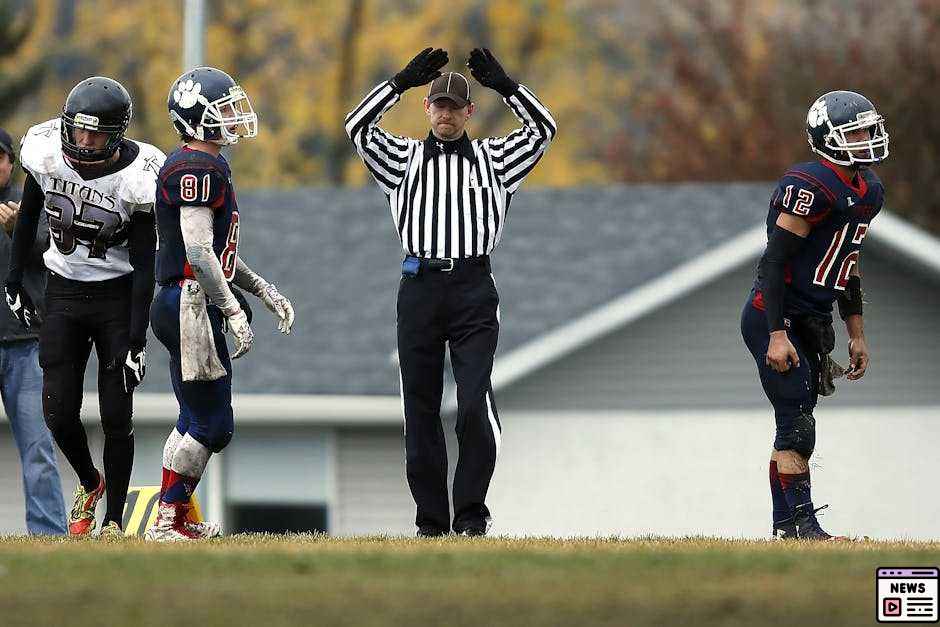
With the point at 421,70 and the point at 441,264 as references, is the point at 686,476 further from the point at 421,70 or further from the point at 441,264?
the point at 421,70

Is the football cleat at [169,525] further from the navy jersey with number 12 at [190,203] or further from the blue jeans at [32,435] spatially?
the blue jeans at [32,435]

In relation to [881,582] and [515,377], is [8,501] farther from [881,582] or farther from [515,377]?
[881,582]

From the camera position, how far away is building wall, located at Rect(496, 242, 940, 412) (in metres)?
18.6

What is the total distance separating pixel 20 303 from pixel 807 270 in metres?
4.02

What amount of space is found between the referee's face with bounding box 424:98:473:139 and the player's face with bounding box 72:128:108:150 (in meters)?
1.60

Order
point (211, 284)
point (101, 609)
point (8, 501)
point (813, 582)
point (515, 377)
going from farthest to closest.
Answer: point (8, 501) < point (515, 377) < point (211, 284) < point (813, 582) < point (101, 609)

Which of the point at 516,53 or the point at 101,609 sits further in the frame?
the point at 516,53

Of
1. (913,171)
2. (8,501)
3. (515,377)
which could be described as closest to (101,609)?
(515,377)

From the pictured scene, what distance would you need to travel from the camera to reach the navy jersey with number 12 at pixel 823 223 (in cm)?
897

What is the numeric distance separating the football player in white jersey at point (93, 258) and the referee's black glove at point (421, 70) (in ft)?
4.24

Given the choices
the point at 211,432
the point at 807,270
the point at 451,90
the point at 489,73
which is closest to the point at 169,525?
the point at 211,432

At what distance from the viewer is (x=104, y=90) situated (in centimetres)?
920

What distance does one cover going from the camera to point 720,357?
1881cm

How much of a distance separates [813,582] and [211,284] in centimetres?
308
